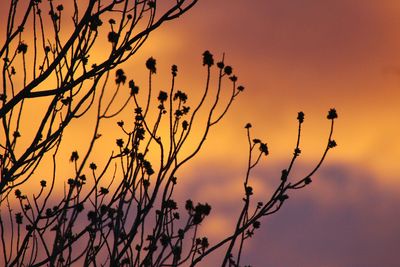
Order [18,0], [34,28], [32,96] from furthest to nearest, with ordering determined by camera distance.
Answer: [34,28] < [18,0] < [32,96]

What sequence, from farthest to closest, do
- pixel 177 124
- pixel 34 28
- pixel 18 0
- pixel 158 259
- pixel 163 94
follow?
pixel 163 94
pixel 177 124
pixel 34 28
pixel 158 259
pixel 18 0

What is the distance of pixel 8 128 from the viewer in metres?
6.96

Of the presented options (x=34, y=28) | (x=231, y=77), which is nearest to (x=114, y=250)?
(x=34, y=28)

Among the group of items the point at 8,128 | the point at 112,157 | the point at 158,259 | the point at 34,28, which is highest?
the point at 34,28

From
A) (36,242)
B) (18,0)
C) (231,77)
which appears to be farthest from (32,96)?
(231,77)

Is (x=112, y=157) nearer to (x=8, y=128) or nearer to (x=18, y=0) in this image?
(x=8, y=128)

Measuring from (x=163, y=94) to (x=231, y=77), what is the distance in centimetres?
107

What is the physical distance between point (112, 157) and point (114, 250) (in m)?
2.18

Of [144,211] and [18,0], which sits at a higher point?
[18,0]

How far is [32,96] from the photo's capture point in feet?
15.6

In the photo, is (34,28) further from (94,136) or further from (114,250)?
(114,250)

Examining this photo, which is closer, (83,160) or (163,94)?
(83,160)

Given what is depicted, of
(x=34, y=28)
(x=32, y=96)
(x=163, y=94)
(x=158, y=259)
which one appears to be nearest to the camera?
(x=32, y=96)

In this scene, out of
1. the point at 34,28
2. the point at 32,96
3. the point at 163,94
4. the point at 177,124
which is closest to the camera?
the point at 32,96
